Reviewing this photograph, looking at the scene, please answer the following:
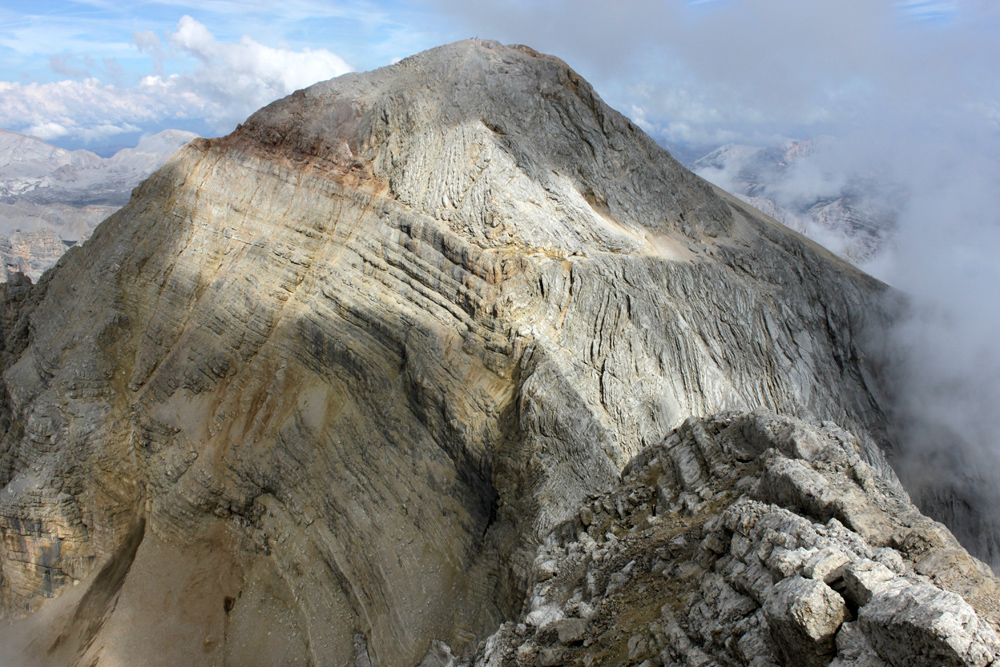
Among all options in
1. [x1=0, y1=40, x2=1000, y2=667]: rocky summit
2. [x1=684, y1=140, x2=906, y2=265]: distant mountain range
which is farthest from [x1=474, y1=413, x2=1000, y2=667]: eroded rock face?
[x1=684, y1=140, x2=906, y2=265]: distant mountain range

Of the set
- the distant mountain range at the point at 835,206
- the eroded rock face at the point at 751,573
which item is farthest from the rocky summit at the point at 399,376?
the distant mountain range at the point at 835,206

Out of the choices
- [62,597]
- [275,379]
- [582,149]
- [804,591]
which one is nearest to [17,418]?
[62,597]

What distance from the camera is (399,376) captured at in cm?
1672

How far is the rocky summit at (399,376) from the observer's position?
1369 cm

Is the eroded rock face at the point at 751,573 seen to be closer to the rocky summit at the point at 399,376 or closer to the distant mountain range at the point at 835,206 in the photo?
the rocky summit at the point at 399,376

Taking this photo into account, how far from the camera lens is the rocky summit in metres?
13.7

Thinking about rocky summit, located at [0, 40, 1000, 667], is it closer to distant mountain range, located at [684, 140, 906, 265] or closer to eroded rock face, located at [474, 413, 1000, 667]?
eroded rock face, located at [474, 413, 1000, 667]

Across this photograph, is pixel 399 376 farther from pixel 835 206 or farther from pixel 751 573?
pixel 835 206

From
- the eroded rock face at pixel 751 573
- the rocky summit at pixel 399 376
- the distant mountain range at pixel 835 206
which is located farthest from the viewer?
the distant mountain range at pixel 835 206

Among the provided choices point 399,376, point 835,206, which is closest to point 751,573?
point 399,376

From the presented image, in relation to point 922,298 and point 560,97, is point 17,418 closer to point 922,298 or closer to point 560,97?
point 560,97

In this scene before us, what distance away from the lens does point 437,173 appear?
1825 cm

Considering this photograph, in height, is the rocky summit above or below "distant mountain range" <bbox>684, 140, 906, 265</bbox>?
below

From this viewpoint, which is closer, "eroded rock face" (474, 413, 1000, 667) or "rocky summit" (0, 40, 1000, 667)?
"eroded rock face" (474, 413, 1000, 667)
